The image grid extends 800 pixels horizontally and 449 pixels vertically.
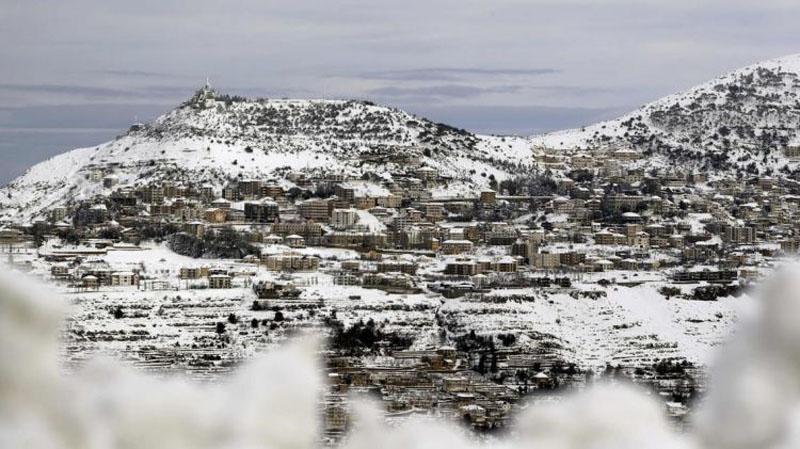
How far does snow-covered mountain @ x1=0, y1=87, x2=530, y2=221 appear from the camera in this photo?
186 feet

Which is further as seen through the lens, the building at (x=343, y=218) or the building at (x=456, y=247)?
the building at (x=343, y=218)

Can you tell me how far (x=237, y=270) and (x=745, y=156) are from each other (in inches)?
1365

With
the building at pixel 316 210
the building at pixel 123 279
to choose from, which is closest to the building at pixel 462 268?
the building at pixel 123 279

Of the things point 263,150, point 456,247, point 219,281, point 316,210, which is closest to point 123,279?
point 219,281

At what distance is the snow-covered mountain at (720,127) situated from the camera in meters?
67.9

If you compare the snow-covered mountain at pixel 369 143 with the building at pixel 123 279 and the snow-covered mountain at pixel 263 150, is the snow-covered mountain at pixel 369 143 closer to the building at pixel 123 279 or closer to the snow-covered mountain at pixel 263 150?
the snow-covered mountain at pixel 263 150

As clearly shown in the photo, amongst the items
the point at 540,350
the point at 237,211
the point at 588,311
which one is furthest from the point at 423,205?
the point at 540,350

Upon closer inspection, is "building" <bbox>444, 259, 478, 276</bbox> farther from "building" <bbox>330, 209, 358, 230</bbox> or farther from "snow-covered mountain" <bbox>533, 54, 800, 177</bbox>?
"snow-covered mountain" <bbox>533, 54, 800, 177</bbox>

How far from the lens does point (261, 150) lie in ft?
195

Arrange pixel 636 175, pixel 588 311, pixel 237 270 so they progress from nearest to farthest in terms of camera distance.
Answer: pixel 588 311
pixel 237 270
pixel 636 175

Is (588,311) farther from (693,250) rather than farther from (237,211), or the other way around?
(237,211)

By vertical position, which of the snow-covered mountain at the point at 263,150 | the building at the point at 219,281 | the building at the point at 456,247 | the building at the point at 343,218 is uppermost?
the snow-covered mountain at the point at 263,150

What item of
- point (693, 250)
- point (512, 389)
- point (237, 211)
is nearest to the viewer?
A: point (512, 389)

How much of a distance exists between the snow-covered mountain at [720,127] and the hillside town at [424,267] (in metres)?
2.88
